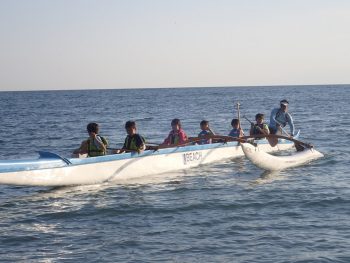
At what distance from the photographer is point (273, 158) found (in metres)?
14.4

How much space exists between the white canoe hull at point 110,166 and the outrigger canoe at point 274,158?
168cm

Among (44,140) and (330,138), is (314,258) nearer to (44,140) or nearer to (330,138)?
(330,138)

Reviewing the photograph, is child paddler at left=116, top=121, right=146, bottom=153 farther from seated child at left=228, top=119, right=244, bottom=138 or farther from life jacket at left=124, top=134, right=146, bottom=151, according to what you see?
seated child at left=228, top=119, right=244, bottom=138

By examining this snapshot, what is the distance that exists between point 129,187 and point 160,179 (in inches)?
45.6

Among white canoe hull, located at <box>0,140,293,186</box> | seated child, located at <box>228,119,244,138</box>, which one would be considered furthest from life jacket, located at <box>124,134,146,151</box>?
seated child, located at <box>228,119,244,138</box>

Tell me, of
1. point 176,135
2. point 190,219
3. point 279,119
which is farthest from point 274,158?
point 190,219

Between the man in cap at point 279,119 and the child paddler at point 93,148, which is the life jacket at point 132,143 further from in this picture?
the man in cap at point 279,119

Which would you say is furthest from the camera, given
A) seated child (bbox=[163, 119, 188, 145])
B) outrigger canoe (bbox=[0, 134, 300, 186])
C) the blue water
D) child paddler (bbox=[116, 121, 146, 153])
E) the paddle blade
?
the paddle blade

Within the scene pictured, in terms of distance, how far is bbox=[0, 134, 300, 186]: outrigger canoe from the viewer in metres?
10.5

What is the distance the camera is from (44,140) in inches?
1050

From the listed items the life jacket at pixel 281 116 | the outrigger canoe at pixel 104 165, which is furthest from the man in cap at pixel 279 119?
the outrigger canoe at pixel 104 165

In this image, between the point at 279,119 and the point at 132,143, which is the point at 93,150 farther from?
the point at 279,119

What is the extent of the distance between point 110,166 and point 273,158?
15.1 ft

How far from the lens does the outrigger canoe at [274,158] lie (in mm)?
13620
